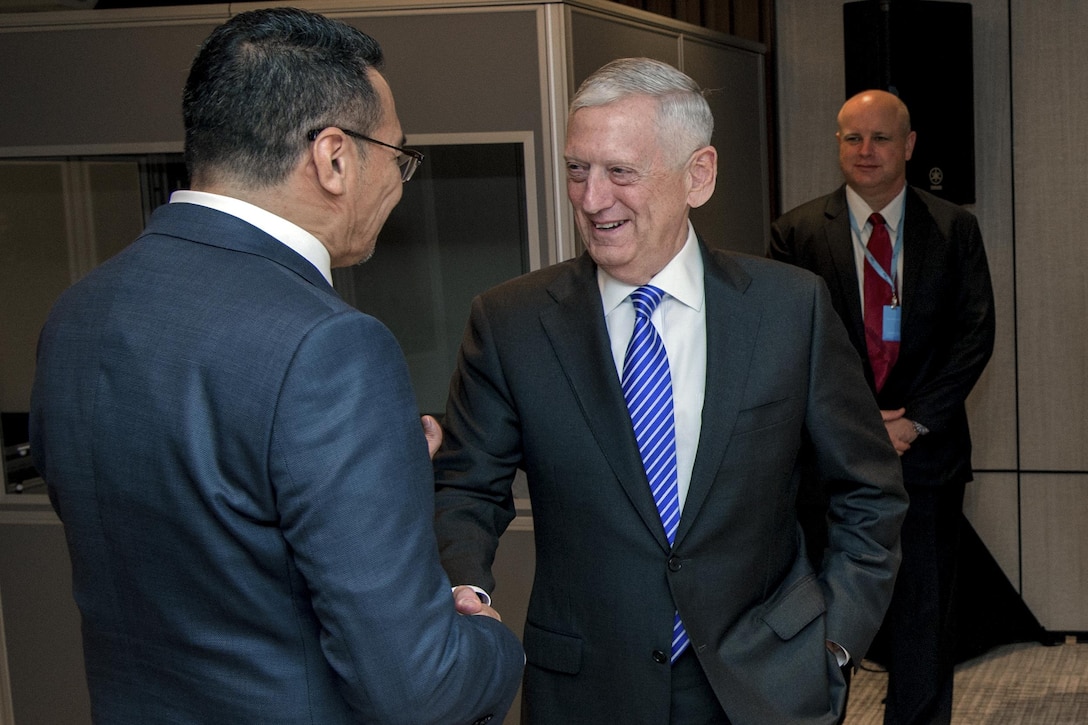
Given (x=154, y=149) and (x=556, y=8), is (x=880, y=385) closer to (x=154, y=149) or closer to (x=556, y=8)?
(x=556, y=8)

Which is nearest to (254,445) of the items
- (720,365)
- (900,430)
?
(720,365)

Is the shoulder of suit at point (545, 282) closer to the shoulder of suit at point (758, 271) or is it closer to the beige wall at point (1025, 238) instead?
the shoulder of suit at point (758, 271)

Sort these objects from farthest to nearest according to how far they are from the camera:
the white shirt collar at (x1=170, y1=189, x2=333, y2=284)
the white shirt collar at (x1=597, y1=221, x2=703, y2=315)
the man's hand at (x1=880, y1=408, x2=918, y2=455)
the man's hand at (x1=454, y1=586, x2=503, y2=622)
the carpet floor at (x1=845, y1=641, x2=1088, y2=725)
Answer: the carpet floor at (x1=845, y1=641, x2=1088, y2=725) → the man's hand at (x1=880, y1=408, x2=918, y2=455) → the white shirt collar at (x1=597, y1=221, x2=703, y2=315) → the man's hand at (x1=454, y1=586, x2=503, y2=622) → the white shirt collar at (x1=170, y1=189, x2=333, y2=284)

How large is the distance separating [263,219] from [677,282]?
82 centimetres

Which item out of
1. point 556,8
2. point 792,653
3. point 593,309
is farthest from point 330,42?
point 556,8

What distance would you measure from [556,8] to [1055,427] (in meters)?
2.86

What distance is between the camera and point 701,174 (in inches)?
82.2

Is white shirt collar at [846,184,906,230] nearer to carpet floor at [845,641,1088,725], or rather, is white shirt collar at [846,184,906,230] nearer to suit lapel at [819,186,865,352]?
suit lapel at [819,186,865,352]

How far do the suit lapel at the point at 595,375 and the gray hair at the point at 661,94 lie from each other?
28 cm

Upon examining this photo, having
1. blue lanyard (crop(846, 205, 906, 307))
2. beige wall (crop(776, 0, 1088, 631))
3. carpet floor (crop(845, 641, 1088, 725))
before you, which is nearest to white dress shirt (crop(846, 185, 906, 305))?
blue lanyard (crop(846, 205, 906, 307))

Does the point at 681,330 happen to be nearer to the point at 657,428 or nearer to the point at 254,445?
the point at 657,428

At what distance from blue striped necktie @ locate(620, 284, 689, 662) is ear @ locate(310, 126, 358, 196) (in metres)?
0.67

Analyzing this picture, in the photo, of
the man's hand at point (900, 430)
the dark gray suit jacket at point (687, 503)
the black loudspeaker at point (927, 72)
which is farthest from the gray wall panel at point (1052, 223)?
the dark gray suit jacket at point (687, 503)

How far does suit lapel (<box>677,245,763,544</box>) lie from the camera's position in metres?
1.88
